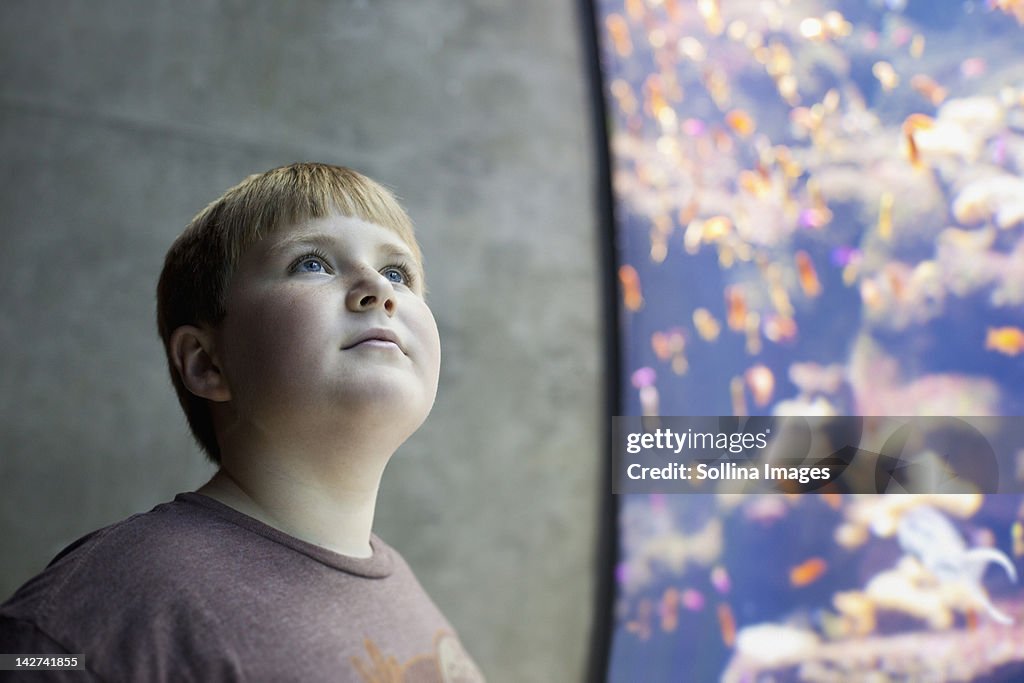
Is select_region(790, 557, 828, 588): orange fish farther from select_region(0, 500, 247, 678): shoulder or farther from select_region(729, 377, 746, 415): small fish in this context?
select_region(0, 500, 247, 678): shoulder

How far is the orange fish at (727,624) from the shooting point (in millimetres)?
2486

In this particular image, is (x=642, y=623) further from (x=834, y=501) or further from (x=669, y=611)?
(x=834, y=501)

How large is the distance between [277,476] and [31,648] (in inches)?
8.8

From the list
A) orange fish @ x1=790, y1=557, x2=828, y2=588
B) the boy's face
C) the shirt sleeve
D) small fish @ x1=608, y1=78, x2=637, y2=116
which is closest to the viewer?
the shirt sleeve

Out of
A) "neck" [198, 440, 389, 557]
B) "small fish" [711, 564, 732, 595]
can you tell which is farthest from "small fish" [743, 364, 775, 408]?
"neck" [198, 440, 389, 557]

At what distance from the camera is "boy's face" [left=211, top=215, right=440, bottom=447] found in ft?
2.31

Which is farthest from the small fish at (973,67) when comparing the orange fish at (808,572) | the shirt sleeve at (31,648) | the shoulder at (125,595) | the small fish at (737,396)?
the shirt sleeve at (31,648)

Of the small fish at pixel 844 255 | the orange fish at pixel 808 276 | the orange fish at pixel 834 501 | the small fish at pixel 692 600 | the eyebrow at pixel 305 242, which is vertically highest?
the small fish at pixel 844 255

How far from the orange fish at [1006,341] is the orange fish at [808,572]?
748 mm

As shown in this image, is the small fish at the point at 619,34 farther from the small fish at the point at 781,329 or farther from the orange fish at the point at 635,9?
the small fish at the point at 781,329

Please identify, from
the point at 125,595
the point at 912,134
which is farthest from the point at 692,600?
the point at 125,595

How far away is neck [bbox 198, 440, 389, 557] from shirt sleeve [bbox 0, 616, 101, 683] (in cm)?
19

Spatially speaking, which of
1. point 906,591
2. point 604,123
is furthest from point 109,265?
Result: point 906,591

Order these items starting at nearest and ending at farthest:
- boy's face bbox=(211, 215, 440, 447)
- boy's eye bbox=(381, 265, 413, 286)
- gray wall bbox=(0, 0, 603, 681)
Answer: boy's face bbox=(211, 215, 440, 447) < boy's eye bbox=(381, 265, 413, 286) < gray wall bbox=(0, 0, 603, 681)
